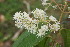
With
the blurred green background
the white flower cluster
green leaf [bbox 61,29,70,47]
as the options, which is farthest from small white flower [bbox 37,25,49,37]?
the blurred green background

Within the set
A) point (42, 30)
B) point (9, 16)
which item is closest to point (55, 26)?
point (42, 30)

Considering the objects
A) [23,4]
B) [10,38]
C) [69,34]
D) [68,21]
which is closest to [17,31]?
[10,38]

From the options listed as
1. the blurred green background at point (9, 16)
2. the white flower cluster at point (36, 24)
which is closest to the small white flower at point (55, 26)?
the white flower cluster at point (36, 24)

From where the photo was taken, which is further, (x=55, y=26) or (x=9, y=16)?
(x=9, y=16)

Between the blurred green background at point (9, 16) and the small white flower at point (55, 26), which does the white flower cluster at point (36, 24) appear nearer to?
the small white flower at point (55, 26)

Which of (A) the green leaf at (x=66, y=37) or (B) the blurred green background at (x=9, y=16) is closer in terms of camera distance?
(A) the green leaf at (x=66, y=37)

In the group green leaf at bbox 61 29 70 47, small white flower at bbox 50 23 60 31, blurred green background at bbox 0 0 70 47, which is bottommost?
green leaf at bbox 61 29 70 47

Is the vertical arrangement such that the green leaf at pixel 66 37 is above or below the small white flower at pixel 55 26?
below

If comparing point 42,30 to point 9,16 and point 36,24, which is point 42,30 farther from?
point 9,16

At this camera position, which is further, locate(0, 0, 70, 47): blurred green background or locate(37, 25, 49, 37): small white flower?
locate(0, 0, 70, 47): blurred green background

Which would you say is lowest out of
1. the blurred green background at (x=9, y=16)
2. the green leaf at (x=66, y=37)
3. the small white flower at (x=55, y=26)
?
the green leaf at (x=66, y=37)

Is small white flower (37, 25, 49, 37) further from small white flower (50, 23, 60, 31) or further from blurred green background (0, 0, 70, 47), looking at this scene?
blurred green background (0, 0, 70, 47)
